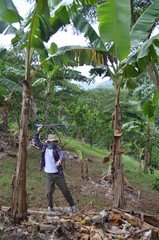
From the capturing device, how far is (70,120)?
14375mm

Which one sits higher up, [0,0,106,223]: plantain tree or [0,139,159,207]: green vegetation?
[0,0,106,223]: plantain tree

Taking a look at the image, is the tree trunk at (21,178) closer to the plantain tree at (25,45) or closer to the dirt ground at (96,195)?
the plantain tree at (25,45)

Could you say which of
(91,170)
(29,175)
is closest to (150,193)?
(91,170)

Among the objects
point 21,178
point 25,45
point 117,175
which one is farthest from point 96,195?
point 25,45

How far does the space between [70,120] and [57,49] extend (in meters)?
9.21

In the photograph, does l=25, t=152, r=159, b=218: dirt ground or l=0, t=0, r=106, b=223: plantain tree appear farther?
l=25, t=152, r=159, b=218: dirt ground

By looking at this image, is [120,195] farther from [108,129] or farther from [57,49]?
[108,129]

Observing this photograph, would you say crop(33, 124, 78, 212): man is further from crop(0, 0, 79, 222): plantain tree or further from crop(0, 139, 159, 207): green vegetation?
crop(0, 139, 159, 207): green vegetation

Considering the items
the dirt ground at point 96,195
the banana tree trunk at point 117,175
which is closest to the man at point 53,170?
the dirt ground at point 96,195

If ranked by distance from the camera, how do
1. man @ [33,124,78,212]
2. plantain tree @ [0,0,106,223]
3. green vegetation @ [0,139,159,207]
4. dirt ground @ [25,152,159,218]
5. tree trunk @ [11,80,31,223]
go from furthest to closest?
dirt ground @ [25,152,159,218]
green vegetation @ [0,139,159,207]
man @ [33,124,78,212]
tree trunk @ [11,80,31,223]
plantain tree @ [0,0,106,223]

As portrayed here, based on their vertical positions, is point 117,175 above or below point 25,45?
below

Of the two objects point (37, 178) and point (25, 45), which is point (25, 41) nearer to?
point (25, 45)

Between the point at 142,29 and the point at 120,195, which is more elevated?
the point at 142,29

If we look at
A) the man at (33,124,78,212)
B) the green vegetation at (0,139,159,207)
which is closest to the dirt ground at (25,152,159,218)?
the green vegetation at (0,139,159,207)
